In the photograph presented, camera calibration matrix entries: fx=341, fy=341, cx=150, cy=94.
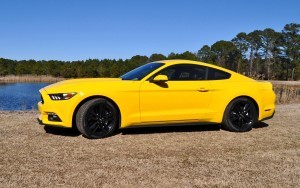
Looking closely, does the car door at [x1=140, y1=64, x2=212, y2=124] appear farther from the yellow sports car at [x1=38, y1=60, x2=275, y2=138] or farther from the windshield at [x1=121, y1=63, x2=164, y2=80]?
the windshield at [x1=121, y1=63, x2=164, y2=80]

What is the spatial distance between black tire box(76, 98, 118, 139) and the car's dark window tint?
6.90 feet

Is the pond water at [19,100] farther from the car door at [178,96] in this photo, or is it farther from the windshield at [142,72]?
the car door at [178,96]

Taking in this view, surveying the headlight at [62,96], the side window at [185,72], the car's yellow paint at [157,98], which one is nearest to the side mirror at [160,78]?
the car's yellow paint at [157,98]

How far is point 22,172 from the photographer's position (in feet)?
13.7

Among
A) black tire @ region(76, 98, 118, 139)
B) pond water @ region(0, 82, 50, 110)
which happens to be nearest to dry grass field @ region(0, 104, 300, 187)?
black tire @ region(76, 98, 118, 139)

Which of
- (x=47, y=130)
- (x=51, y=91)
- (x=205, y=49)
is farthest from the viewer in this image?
(x=205, y=49)

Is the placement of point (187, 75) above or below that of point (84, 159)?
above

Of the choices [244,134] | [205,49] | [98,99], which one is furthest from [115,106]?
[205,49]

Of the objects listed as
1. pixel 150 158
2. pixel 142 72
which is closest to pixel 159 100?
pixel 142 72

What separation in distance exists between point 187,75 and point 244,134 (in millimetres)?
1632

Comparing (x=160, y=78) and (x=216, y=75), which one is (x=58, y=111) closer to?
(x=160, y=78)

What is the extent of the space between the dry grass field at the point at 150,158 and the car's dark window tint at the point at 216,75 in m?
1.09

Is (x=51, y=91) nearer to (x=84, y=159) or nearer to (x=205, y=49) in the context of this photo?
(x=84, y=159)

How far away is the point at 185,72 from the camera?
6711 mm
